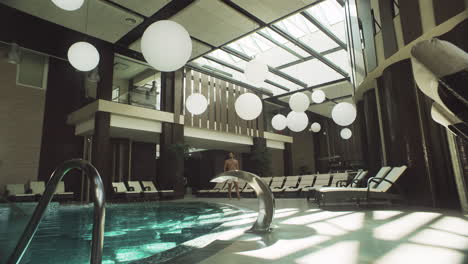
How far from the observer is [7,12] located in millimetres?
8430

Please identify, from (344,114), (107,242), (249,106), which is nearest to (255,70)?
(249,106)

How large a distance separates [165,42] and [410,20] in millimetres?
4173

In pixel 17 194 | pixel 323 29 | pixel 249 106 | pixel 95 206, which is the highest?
pixel 323 29

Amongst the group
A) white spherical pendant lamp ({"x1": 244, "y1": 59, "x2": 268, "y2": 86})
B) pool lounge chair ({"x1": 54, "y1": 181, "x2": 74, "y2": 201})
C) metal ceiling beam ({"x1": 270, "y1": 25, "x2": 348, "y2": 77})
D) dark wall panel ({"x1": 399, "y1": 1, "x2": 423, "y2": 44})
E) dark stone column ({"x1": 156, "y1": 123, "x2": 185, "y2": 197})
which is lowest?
pool lounge chair ({"x1": 54, "y1": 181, "x2": 74, "y2": 201})

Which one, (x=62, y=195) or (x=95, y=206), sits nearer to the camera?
(x=95, y=206)

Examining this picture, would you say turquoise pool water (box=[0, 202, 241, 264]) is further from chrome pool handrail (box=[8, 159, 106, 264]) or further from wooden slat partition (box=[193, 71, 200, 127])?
wooden slat partition (box=[193, 71, 200, 127])

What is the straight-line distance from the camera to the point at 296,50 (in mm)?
11383

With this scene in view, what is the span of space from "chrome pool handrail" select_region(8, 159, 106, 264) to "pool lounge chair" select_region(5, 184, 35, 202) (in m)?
9.97

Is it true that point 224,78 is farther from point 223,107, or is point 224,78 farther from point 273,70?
point 273,70

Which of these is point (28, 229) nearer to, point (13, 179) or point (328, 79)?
point (13, 179)

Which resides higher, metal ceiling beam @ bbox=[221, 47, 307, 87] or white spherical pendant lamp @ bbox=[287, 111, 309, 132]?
metal ceiling beam @ bbox=[221, 47, 307, 87]

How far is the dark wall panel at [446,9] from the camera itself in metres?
3.77

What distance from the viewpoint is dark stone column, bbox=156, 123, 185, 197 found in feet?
37.4

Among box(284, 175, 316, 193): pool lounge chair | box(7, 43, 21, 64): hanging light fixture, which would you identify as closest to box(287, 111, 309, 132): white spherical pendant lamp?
box(284, 175, 316, 193): pool lounge chair
